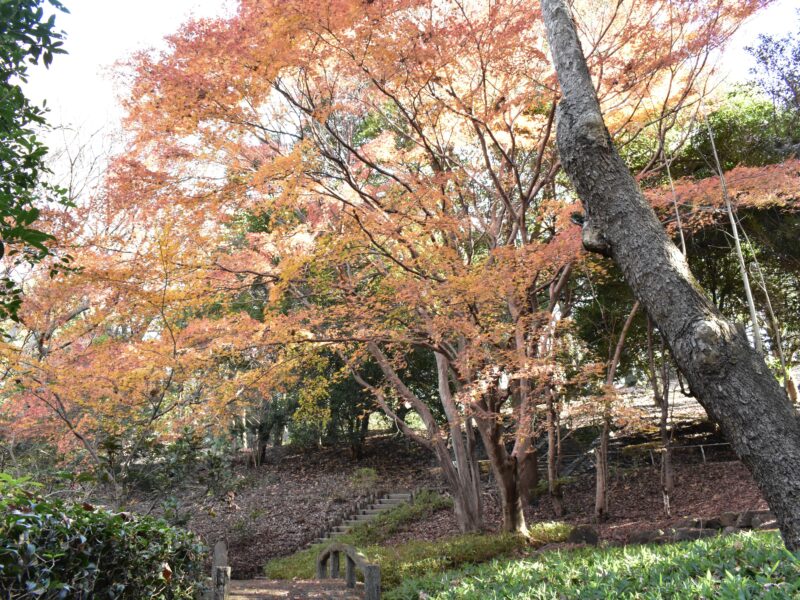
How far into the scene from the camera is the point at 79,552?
2.87m

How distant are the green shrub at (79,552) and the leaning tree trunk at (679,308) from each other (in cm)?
346

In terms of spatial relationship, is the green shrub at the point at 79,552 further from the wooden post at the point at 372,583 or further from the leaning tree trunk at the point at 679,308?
the leaning tree trunk at the point at 679,308

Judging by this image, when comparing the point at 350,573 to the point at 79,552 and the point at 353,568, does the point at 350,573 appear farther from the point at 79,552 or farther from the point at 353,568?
the point at 79,552

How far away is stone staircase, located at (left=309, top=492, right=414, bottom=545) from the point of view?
44.5ft

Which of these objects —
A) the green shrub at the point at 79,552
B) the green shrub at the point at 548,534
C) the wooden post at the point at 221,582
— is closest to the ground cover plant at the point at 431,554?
the green shrub at the point at 548,534

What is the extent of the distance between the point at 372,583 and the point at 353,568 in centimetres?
118

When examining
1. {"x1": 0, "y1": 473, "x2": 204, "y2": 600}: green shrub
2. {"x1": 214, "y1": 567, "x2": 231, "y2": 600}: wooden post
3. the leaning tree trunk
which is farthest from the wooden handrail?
the leaning tree trunk

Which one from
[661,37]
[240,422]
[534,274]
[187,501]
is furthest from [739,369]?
[240,422]

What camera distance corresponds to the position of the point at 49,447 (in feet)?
41.7

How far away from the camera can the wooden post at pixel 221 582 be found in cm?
531

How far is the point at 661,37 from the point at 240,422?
50.9ft

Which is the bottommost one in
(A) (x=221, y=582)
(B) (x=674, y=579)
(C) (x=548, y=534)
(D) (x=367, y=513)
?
(D) (x=367, y=513)

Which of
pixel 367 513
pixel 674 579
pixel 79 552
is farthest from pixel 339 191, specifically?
pixel 367 513

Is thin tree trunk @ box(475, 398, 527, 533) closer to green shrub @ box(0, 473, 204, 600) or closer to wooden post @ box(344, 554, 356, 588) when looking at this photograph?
wooden post @ box(344, 554, 356, 588)
